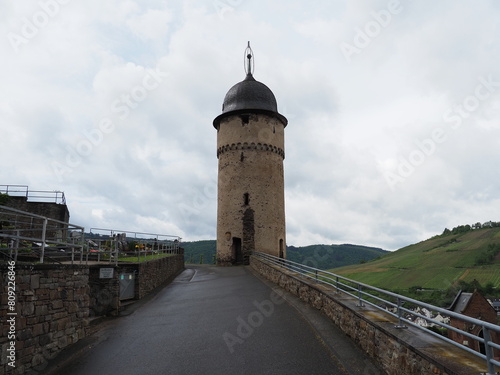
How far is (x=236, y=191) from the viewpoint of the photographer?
25625 millimetres

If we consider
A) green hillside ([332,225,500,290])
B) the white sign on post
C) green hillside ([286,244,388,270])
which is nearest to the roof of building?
green hillside ([332,225,500,290])

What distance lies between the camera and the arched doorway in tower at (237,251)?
25.5m

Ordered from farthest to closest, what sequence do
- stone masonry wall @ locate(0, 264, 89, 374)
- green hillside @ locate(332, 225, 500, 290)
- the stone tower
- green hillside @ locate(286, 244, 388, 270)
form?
1. green hillside @ locate(286, 244, 388, 270)
2. green hillside @ locate(332, 225, 500, 290)
3. the stone tower
4. stone masonry wall @ locate(0, 264, 89, 374)

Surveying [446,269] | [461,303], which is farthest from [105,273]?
[446,269]

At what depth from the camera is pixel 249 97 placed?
87.5 feet

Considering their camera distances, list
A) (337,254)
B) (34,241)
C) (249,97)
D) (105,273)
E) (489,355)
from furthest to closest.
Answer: (337,254) → (249,97) → (105,273) → (34,241) → (489,355)

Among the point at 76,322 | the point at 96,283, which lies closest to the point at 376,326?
the point at 76,322

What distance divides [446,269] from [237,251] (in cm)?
8686

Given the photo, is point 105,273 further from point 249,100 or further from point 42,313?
point 249,100

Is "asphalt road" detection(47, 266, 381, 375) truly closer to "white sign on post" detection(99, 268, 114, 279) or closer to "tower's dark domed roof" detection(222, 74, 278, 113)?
"white sign on post" detection(99, 268, 114, 279)

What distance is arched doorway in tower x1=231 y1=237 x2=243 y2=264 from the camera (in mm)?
25516

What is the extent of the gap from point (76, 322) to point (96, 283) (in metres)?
2.95

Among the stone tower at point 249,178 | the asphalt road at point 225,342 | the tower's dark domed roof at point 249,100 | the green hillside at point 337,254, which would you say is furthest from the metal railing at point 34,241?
the green hillside at point 337,254

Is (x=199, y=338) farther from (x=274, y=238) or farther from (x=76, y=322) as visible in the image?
(x=274, y=238)
